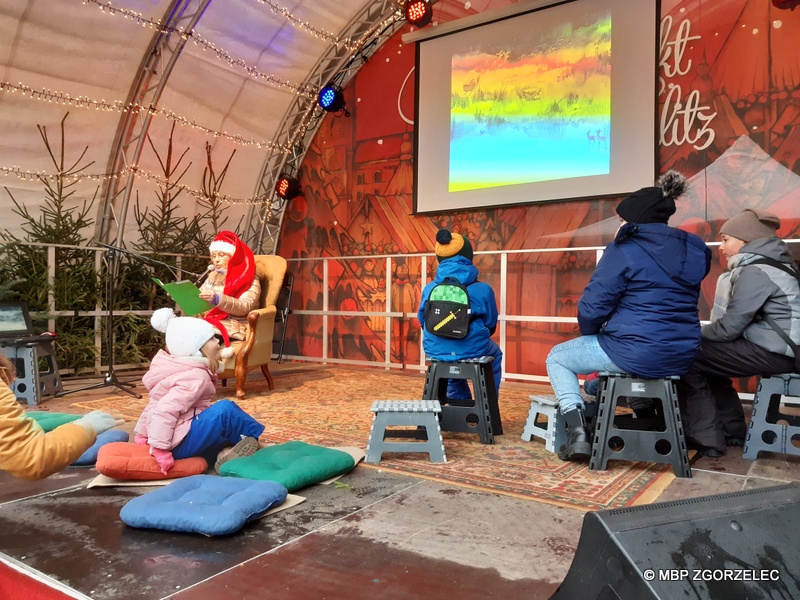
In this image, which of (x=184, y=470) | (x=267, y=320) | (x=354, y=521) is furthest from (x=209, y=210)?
(x=354, y=521)

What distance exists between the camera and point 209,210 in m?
7.29

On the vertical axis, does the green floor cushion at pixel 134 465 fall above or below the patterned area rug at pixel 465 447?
above

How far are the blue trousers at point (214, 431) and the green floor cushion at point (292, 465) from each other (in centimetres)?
15

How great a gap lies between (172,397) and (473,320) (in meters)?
1.68

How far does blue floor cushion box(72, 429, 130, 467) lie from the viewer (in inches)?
109

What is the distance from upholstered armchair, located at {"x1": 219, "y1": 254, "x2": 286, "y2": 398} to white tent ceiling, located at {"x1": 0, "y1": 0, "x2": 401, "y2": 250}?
6.95 feet

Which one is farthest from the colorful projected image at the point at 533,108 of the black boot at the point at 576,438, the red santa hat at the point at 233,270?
the black boot at the point at 576,438

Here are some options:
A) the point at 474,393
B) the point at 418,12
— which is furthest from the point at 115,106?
the point at 474,393

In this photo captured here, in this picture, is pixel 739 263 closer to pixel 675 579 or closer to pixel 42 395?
pixel 675 579

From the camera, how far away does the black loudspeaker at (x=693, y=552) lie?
1027mm

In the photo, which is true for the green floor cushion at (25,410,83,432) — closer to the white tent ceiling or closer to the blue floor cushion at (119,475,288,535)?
the blue floor cushion at (119,475,288,535)

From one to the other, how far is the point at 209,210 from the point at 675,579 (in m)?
7.06

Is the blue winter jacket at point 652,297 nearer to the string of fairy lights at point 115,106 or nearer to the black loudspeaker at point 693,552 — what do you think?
the black loudspeaker at point 693,552

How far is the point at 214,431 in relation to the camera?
2.62 metres
